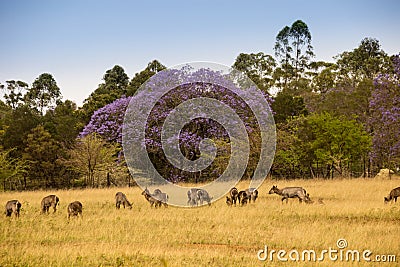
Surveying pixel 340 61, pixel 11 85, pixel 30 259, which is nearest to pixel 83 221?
pixel 30 259

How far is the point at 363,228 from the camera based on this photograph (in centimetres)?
1423

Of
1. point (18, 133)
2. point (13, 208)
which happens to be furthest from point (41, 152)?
point (13, 208)

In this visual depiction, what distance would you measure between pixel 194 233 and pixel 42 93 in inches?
2155

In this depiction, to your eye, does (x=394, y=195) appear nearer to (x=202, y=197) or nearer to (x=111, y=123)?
(x=202, y=197)

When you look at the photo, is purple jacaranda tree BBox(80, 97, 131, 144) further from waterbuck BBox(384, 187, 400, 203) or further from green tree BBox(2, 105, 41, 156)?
waterbuck BBox(384, 187, 400, 203)

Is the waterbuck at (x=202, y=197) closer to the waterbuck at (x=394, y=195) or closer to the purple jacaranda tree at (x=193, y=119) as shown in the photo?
the waterbuck at (x=394, y=195)

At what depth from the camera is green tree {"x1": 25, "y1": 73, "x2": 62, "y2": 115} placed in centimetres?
6406

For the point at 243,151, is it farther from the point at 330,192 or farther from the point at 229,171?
the point at 330,192

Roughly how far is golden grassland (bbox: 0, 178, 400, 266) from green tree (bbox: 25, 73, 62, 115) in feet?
150

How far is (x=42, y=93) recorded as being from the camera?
6438cm

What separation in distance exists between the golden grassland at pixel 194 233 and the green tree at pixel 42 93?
4562cm

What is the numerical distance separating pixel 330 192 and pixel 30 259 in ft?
52.3

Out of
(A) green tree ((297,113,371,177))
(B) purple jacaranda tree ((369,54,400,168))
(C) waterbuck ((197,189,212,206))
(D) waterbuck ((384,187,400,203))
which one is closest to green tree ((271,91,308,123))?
(A) green tree ((297,113,371,177))

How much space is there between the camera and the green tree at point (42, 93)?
210ft
